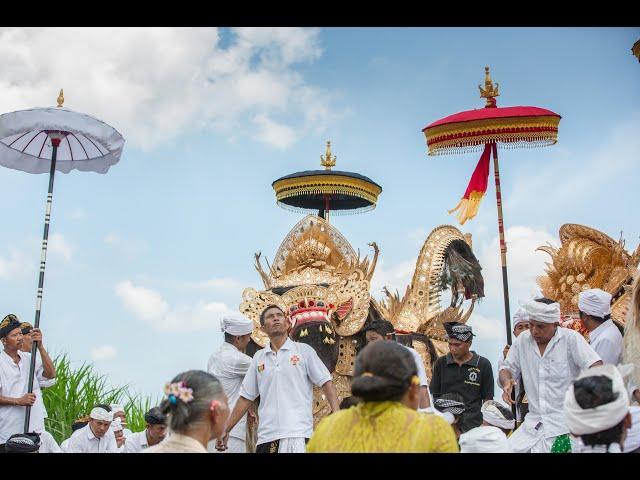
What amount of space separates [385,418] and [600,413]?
31.2 inches

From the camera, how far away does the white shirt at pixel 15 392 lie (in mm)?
6023

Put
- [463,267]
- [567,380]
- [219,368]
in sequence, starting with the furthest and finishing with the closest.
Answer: [463,267], [219,368], [567,380]

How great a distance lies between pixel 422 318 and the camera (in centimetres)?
834

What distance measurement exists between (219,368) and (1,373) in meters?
1.52

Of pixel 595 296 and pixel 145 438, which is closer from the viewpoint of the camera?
pixel 595 296

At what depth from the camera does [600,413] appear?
9.92 feet

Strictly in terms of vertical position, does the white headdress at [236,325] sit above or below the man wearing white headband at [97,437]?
above

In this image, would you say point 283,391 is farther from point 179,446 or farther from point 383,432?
point 383,432

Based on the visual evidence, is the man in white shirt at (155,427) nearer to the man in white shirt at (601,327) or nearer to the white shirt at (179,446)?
the man in white shirt at (601,327)

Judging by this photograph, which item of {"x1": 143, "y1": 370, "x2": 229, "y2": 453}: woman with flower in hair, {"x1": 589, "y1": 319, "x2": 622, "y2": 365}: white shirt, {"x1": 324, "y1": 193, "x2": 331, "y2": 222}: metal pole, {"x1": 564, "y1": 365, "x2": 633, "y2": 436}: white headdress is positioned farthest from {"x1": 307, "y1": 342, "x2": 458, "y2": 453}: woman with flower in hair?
{"x1": 324, "y1": 193, "x2": 331, "y2": 222}: metal pole

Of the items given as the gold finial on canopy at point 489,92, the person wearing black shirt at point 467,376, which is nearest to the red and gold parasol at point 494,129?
the gold finial on canopy at point 489,92

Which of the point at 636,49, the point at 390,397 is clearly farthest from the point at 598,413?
the point at 636,49
